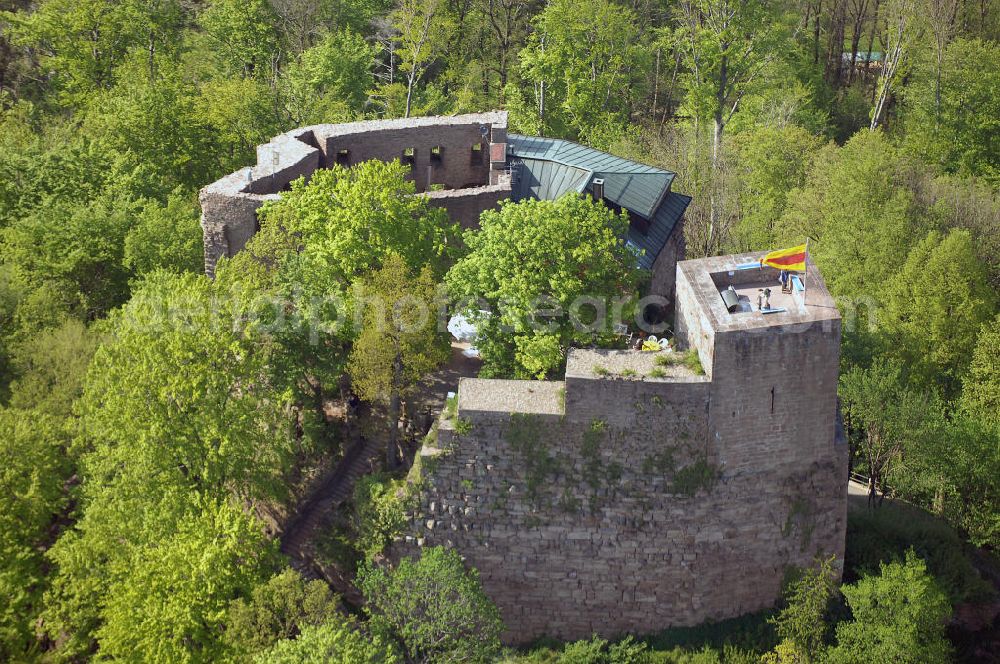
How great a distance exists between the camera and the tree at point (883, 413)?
4372cm

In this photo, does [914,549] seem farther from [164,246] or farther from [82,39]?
[82,39]

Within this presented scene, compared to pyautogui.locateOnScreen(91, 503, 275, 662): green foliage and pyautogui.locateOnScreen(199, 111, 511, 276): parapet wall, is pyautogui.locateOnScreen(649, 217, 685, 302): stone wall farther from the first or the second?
pyautogui.locateOnScreen(91, 503, 275, 662): green foliage

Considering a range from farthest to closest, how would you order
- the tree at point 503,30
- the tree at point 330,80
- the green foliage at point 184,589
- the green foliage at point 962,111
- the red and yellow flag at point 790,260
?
the tree at point 503,30, the green foliage at point 962,111, the tree at point 330,80, the red and yellow flag at point 790,260, the green foliage at point 184,589

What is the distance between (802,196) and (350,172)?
2411 cm

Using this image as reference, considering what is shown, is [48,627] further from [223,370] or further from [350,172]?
[350,172]

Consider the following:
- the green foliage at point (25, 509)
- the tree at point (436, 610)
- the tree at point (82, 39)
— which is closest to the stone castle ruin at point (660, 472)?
the tree at point (436, 610)

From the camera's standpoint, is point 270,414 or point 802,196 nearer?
point 270,414

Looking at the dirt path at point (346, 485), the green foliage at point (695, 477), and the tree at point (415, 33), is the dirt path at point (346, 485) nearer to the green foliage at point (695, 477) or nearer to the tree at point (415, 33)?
the green foliage at point (695, 477)

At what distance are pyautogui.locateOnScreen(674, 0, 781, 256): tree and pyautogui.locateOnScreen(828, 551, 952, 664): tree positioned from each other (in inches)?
952

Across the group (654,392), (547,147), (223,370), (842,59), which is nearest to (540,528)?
(654,392)

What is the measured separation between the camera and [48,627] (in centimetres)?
3678

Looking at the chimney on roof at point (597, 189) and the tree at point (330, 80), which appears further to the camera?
the tree at point (330, 80)

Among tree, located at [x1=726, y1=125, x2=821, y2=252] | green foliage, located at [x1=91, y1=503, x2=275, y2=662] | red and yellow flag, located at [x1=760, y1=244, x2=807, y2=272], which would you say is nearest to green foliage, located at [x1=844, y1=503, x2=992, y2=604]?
red and yellow flag, located at [x1=760, y1=244, x2=807, y2=272]

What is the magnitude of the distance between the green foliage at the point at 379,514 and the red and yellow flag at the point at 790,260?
12.8 metres
